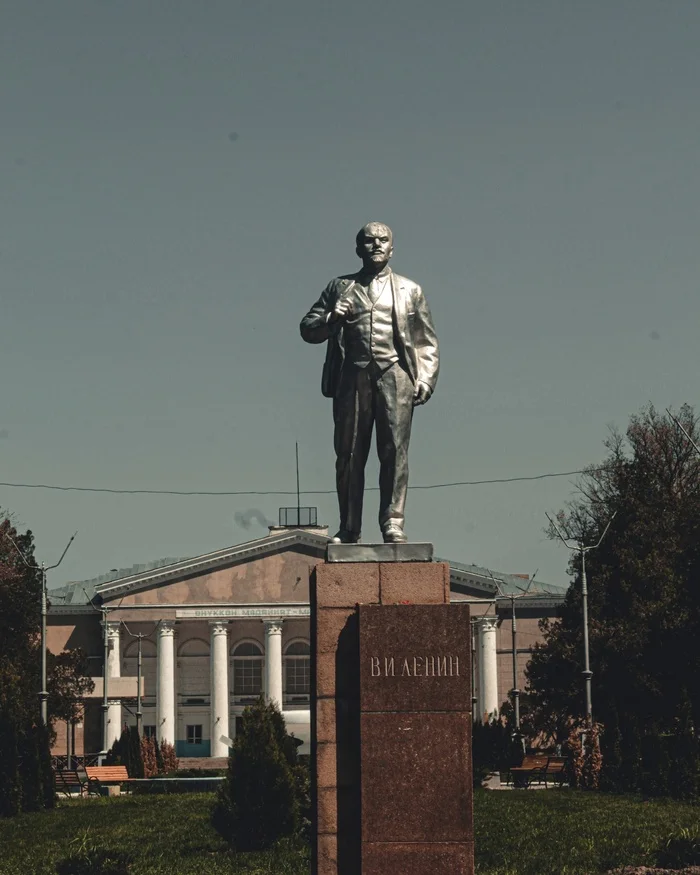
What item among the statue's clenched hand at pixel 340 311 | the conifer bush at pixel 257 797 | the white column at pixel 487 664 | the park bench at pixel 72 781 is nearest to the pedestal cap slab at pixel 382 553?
the statue's clenched hand at pixel 340 311

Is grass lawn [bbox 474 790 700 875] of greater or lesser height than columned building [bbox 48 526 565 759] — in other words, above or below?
below

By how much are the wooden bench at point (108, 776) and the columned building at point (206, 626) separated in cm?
4184

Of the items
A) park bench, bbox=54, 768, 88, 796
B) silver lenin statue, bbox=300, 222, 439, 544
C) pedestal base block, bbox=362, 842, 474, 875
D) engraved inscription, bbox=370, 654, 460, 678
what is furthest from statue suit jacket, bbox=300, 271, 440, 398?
park bench, bbox=54, 768, 88, 796

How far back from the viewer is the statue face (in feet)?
47.9

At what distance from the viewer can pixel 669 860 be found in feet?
59.1

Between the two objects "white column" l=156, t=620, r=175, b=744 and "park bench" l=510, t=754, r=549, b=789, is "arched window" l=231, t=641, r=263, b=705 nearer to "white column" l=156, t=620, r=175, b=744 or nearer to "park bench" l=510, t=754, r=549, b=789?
"white column" l=156, t=620, r=175, b=744

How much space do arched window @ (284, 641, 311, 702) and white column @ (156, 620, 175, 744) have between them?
8.33 metres

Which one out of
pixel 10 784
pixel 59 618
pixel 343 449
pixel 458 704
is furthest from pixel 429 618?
pixel 59 618

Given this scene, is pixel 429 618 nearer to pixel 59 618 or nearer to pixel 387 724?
pixel 387 724

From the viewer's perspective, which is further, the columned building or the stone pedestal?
the columned building

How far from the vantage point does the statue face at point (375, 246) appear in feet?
47.9

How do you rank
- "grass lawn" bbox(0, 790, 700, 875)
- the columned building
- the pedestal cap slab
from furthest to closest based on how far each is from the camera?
the columned building → "grass lawn" bbox(0, 790, 700, 875) → the pedestal cap slab

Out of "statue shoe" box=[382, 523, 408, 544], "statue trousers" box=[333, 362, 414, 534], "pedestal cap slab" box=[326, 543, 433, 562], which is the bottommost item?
"pedestal cap slab" box=[326, 543, 433, 562]

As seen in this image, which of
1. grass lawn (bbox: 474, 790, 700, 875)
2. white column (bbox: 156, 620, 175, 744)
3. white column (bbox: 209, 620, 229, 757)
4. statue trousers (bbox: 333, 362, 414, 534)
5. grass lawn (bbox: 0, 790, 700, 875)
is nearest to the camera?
statue trousers (bbox: 333, 362, 414, 534)
